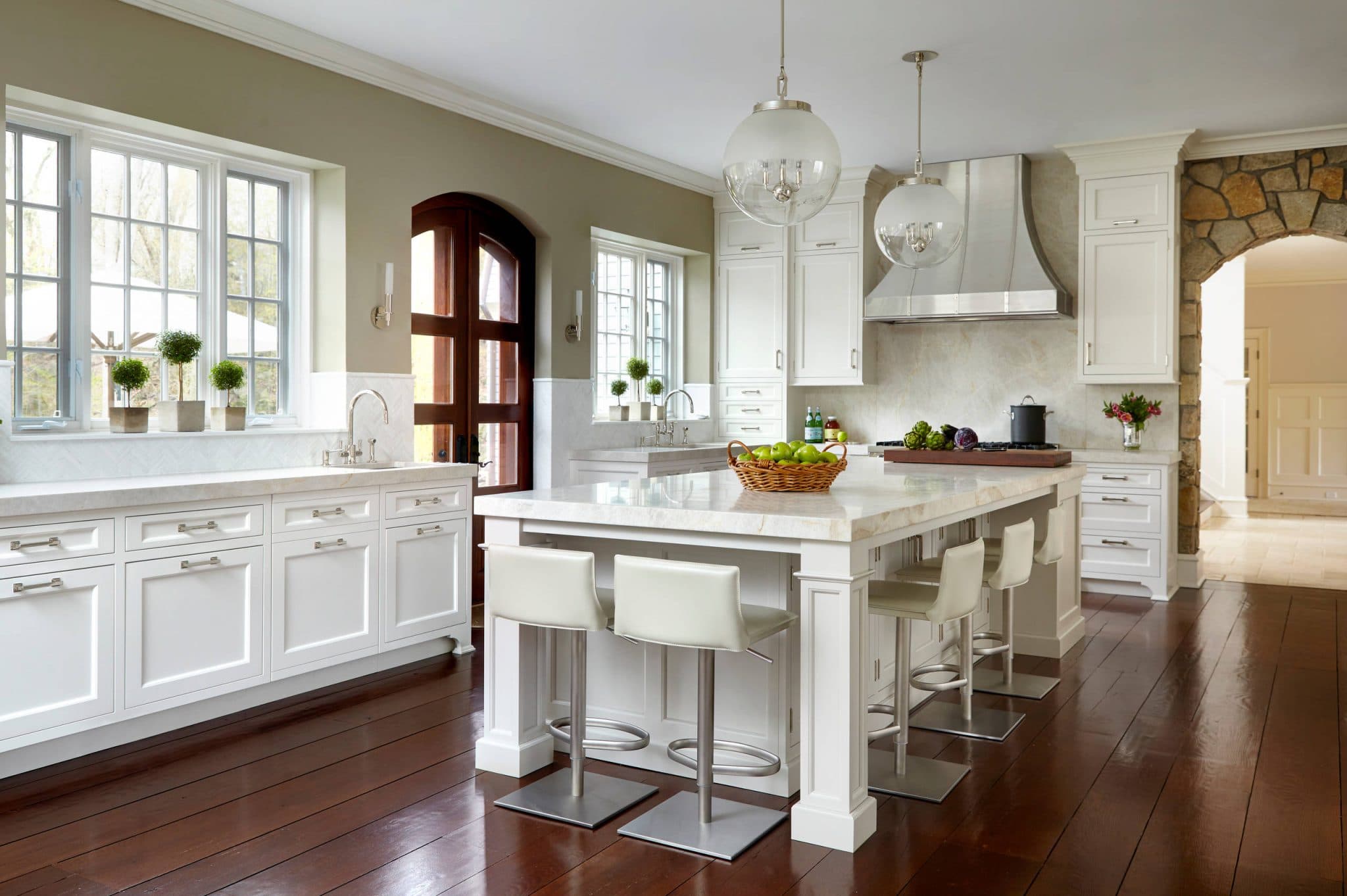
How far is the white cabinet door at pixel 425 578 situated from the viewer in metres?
4.44

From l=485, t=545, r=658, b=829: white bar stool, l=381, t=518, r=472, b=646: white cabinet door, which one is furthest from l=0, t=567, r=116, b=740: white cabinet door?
l=485, t=545, r=658, b=829: white bar stool

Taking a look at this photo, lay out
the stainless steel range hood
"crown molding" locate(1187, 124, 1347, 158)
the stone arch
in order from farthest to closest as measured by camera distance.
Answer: the stainless steel range hood → the stone arch → "crown molding" locate(1187, 124, 1347, 158)

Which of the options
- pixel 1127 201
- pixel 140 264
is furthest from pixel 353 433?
pixel 1127 201

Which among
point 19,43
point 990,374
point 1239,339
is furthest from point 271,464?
point 1239,339

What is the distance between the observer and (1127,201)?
21.1 feet

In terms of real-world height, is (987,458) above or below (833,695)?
above

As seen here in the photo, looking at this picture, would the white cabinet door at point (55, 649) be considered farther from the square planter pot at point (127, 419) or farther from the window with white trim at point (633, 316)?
the window with white trim at point (633, 316)

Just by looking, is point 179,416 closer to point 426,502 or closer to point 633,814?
point 426,502

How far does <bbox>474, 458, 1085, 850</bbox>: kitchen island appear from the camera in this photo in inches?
108

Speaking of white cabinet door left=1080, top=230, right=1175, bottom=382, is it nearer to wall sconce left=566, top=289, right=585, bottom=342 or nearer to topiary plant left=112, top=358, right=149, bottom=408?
wall sconce left=566, top=289, right=585, bottom=342

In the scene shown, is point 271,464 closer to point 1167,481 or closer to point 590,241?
point 590,241

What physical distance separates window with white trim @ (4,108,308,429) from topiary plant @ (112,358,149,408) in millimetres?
154

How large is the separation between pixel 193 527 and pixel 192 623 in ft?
1.10

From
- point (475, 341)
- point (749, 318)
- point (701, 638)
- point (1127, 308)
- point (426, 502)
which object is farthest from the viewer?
point (749, 318)
